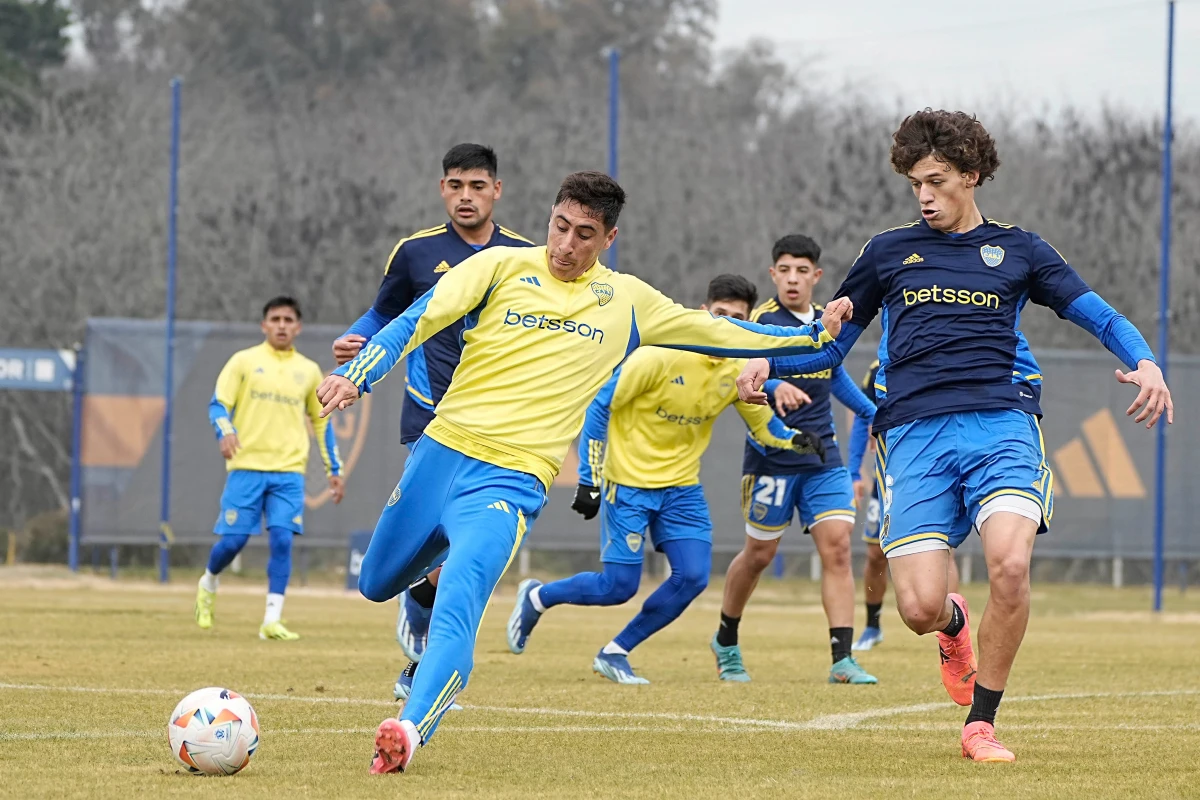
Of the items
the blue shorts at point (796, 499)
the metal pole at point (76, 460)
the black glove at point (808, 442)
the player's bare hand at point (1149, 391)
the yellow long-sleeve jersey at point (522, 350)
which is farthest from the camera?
the metal pole at point (76, 460)

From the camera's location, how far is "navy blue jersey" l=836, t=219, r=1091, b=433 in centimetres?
620

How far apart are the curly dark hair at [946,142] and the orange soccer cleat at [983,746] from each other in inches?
79.4

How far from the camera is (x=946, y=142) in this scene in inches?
246

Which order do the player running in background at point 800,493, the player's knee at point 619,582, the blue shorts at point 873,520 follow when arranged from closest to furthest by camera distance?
the player's knee at point 619,582, the player running in background at point 800,493, the blue shorts at point 873,520

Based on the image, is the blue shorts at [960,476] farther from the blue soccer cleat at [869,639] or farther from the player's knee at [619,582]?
the blue soccer cleat at [869,639]

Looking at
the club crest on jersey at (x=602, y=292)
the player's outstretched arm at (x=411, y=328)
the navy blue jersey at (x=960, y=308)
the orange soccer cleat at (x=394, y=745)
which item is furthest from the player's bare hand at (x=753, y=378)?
the orange soccer cleat at (x=394, y=745)

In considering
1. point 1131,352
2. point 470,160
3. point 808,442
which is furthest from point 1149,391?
point 808,442

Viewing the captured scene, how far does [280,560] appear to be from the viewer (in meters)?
13.0

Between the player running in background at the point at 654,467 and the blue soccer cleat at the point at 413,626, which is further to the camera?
the player running in background at the point at 654,467

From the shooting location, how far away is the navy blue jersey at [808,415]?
9797 mm

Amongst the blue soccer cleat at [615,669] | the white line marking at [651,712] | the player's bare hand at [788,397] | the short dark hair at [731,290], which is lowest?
the blue soccer cleat at [615,669]

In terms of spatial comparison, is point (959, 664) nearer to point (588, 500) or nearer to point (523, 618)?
point (588, 500)

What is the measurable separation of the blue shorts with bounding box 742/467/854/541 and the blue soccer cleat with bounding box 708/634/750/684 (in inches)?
28.6

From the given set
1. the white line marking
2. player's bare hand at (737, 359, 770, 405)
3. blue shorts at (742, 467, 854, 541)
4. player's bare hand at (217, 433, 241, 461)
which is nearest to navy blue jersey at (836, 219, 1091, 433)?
player's bare hand at (737, 359, 770, 405)
